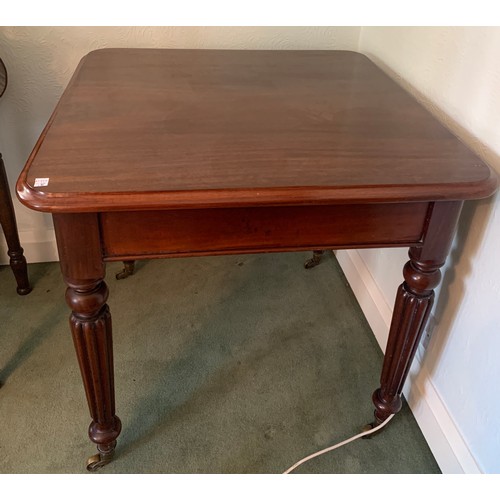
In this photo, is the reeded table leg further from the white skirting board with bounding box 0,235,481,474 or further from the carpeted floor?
the white skirting board with bounding box 0,235,481,474

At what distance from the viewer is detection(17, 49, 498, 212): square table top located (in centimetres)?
68

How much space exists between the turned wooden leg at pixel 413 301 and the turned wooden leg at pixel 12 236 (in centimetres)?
96

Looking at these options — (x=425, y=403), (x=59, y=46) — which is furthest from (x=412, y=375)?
(x=59, y=46)

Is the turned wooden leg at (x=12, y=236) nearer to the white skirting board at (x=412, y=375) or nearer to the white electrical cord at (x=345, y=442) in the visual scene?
the white skirting board at (x=412, y=375)

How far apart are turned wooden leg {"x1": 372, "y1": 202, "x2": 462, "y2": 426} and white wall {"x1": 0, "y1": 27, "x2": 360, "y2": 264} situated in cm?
77

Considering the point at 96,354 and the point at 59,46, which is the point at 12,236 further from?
the point at 96,354

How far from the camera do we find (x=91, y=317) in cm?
82

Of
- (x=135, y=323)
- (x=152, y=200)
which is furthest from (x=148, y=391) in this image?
(x=152, y=200)

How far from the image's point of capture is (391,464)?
3.47 feet

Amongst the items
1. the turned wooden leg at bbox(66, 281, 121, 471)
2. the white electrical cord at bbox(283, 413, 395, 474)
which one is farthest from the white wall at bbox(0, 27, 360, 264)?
the white electrical cord at bbox(283, 413, 395, 474)

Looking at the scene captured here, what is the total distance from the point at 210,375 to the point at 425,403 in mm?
497

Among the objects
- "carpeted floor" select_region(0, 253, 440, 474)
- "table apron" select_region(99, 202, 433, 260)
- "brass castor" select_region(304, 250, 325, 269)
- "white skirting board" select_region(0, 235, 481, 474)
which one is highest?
"table apron" select_region(99, 202, 433, 260)

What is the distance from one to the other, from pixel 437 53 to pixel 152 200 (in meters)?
0.69

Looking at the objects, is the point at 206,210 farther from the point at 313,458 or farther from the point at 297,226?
the point at 313,458
